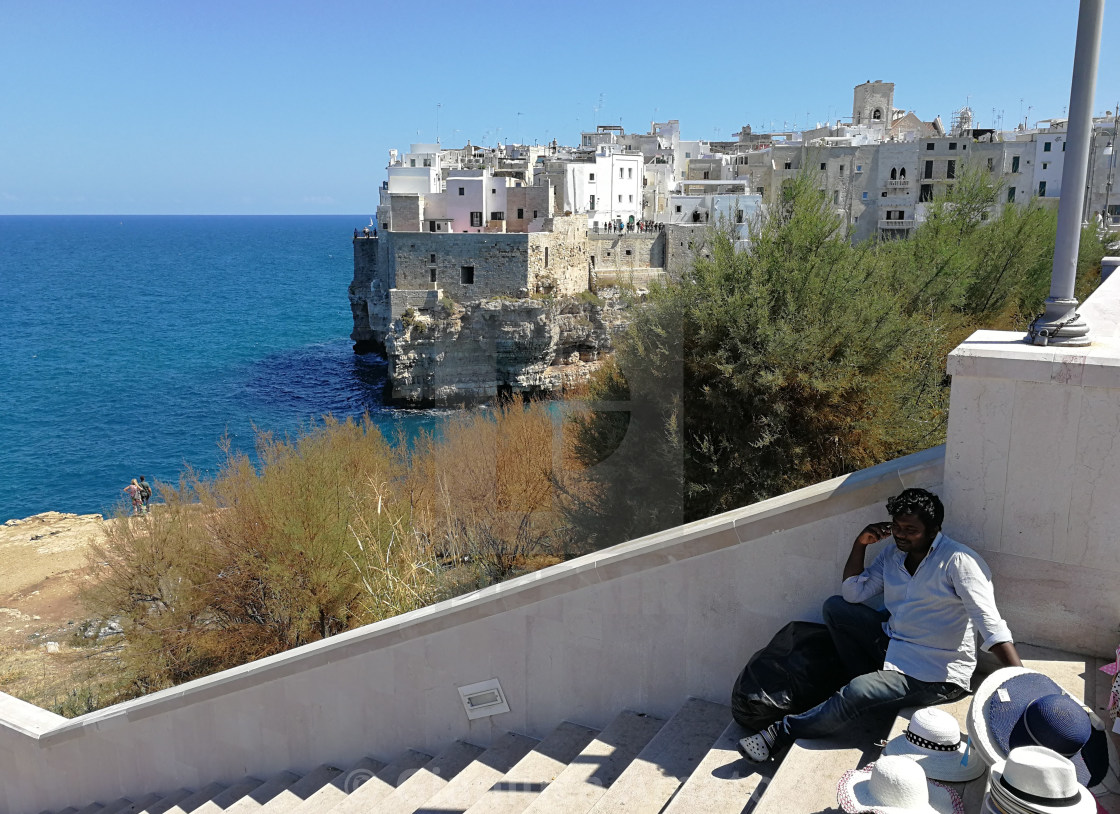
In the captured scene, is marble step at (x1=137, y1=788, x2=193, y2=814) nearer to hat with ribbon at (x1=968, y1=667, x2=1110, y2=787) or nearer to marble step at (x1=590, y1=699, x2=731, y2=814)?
marble step at (x1=590, y1=699, x2=731, y2=814)

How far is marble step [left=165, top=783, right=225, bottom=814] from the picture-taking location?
5617mm

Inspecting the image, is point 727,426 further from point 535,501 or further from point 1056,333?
point 535,501

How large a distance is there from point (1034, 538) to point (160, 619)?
10073 millimetres

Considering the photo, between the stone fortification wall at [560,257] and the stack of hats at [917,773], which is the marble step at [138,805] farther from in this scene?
the stone fortification wall at [560,257]

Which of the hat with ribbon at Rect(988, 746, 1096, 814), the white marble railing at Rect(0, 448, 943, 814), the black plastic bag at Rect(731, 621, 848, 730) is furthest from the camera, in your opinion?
the white marble railing at Rect(0, 448, 943, 814)

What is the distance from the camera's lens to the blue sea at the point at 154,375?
2975 centimetres

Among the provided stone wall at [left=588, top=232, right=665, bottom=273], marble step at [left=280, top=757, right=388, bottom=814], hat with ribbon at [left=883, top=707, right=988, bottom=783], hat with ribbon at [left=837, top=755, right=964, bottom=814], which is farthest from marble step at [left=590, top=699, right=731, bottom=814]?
stone wall at [left=588, top=232, right=665, bottom=273]

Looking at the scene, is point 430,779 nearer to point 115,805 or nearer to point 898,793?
point 898,793

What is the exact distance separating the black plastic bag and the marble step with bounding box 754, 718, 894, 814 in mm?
181

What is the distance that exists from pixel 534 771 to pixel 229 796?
8.78 feet

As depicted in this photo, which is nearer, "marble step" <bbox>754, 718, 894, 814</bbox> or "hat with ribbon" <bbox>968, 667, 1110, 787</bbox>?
"hat with ribbon" <bbox>968, 667, 1110, 787</bbox>

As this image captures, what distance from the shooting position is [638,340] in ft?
28.6

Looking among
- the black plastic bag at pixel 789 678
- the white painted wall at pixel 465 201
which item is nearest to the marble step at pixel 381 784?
the black plastic bag at pixel 789 678

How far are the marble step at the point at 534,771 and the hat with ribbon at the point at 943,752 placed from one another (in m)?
1.78
